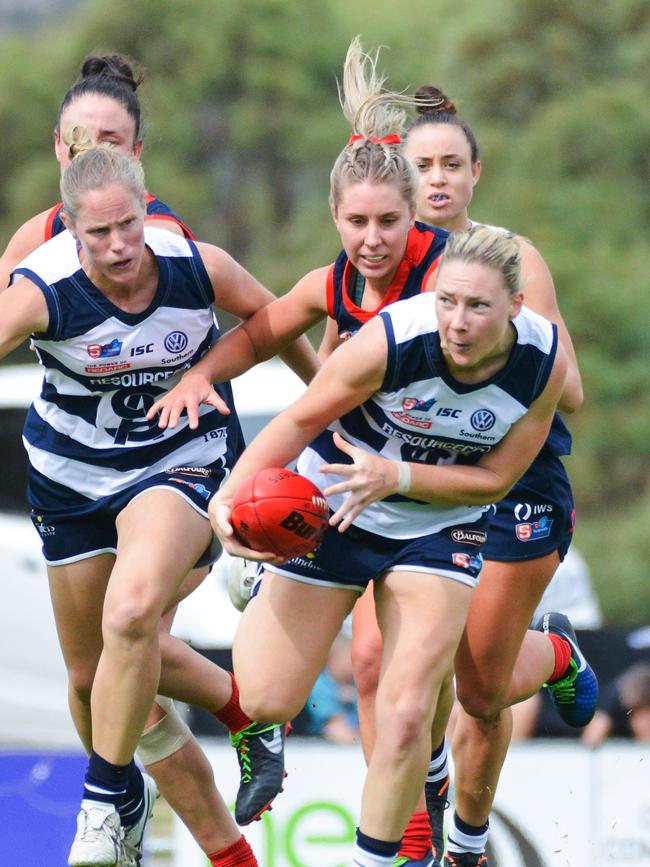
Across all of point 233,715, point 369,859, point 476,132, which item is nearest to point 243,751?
point 233,715

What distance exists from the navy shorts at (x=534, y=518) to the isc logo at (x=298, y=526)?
2.94 ft

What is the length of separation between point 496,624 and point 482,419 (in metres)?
0.86

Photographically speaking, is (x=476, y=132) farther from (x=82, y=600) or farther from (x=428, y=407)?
(x=428, y=407)

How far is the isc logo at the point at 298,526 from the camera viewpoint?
4246 millimetres

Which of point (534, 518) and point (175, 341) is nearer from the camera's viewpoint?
point (175, 341)

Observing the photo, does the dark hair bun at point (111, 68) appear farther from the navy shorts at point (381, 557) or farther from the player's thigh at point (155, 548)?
the navy shorts at point (381, 557)

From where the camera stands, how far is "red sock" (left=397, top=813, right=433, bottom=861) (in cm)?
481

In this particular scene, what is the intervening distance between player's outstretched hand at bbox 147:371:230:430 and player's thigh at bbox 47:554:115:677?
0.50 m

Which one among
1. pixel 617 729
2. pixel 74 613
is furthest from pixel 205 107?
pixel 74 613

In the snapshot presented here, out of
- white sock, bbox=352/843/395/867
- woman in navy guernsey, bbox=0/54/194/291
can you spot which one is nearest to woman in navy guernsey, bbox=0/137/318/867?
woman in navy guernsey, bbox=0/54/194/291

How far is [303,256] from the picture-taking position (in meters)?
18.1

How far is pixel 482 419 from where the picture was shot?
171 inches

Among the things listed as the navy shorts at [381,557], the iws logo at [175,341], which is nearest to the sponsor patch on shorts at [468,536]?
the navy shorts at [381,557]

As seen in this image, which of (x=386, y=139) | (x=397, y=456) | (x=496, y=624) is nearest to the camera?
(x=397, y=456)
